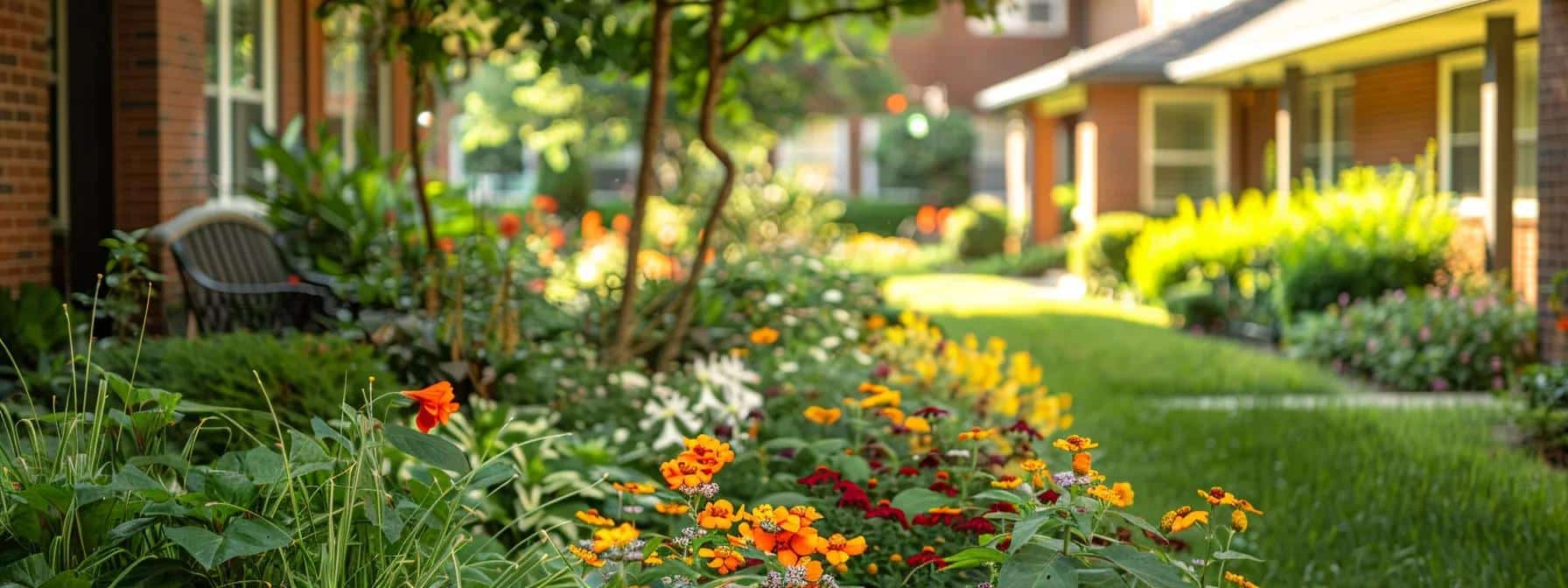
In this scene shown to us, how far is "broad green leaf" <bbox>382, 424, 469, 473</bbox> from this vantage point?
9.24ft

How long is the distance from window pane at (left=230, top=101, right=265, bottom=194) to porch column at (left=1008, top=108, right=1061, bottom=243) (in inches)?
580

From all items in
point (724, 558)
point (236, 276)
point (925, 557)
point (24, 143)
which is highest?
point (24, 143)

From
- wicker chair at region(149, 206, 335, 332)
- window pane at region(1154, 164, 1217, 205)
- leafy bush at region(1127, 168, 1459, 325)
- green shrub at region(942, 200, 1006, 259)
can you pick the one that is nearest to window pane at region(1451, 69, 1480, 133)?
leafy bush at region(1127, 168, 1459, 325)

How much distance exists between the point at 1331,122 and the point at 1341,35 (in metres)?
5.19

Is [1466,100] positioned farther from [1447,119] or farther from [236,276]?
[236,276]

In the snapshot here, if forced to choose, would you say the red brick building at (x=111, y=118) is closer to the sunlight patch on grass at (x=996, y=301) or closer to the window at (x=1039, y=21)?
the sunlight patch on grass at (x=996, y=301)

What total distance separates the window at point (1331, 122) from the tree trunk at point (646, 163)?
11457 millimetres

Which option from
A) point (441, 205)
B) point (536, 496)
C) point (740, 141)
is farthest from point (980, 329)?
point (740, 141)

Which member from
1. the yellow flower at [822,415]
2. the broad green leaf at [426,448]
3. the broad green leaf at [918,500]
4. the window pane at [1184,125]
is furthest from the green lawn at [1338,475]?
the window pane at [1184,125]

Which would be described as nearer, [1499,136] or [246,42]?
[246,42]

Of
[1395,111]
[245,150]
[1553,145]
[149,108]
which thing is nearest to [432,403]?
[149,108]

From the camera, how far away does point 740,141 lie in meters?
25.3

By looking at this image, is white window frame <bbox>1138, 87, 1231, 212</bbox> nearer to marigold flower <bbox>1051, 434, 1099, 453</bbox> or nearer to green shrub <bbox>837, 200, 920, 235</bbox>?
green shrub <bbox>837, 200, 920, 235</bbox>

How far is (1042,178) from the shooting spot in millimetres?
23328
